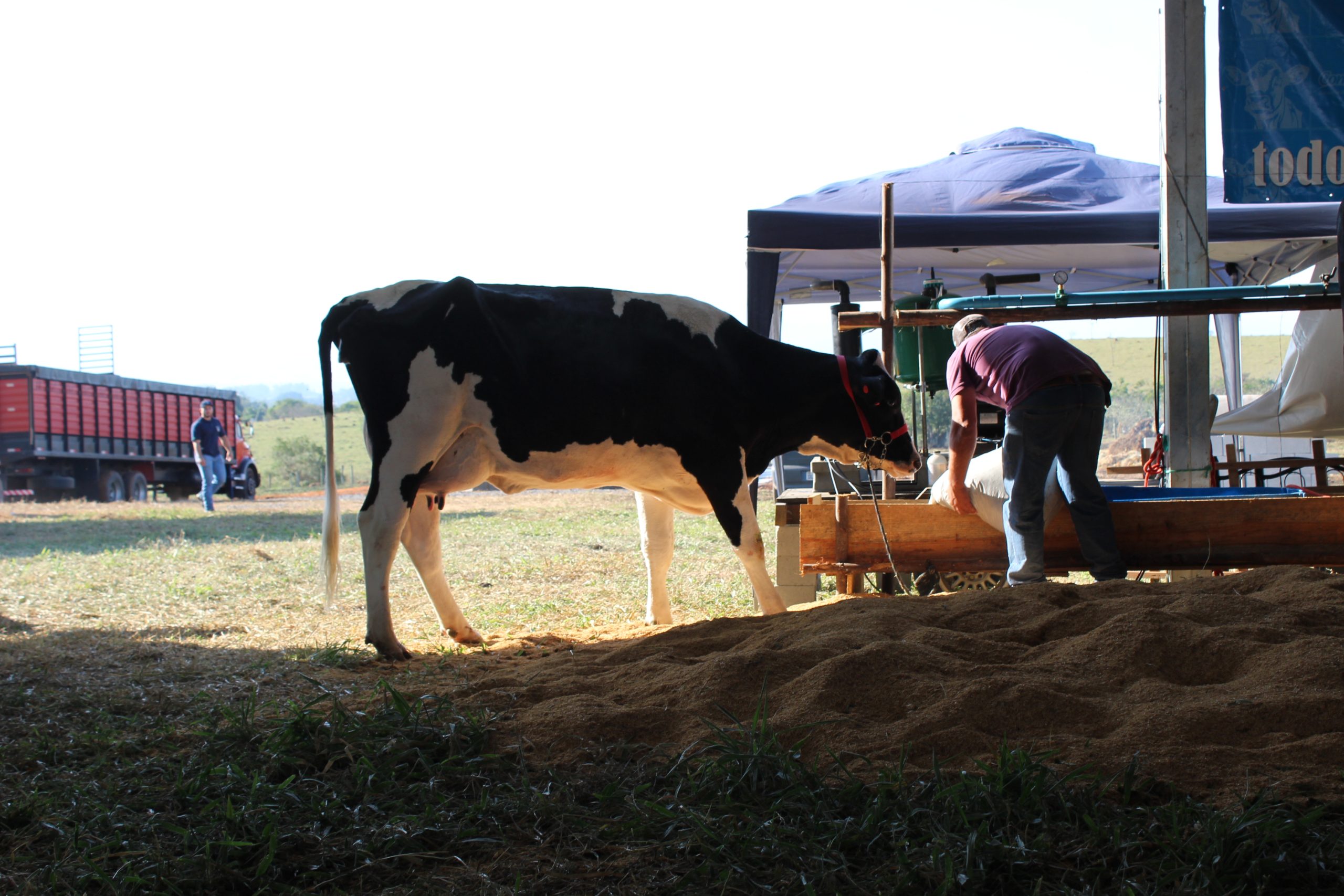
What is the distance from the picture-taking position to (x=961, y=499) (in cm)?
496

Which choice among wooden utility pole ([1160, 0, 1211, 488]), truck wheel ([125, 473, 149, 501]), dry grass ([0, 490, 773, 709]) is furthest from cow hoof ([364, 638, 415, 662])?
truck wheel ([125, 473, 149, 501])

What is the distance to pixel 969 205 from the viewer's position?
9.84 m

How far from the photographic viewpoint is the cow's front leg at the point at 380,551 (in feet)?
15.3

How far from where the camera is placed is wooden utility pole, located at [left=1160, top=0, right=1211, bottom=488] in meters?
6.67

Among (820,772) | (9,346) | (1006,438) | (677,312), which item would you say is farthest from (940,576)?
(9,346)

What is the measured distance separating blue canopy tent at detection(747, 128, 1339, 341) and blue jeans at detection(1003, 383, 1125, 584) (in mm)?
4611

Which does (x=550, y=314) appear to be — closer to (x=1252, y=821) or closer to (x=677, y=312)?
(x=677, y=312)

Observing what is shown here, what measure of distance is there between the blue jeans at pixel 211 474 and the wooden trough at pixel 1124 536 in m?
15.9

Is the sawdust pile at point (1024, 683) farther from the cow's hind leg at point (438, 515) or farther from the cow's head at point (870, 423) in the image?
the cow's head at point (870, 423)

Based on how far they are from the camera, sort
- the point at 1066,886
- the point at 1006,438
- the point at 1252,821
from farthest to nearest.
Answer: the point at 1006,438
the point at 1252,821
the point at 1066,886

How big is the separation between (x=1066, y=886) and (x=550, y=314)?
3764 mm

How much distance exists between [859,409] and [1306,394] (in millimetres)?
4382

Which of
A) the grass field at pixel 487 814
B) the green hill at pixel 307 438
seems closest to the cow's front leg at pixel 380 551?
the grass field at pixel 487 814

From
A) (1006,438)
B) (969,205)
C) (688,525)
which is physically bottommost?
(688,525)
